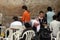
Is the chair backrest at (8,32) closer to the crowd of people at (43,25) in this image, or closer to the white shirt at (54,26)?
the crowd of people at (43,25)

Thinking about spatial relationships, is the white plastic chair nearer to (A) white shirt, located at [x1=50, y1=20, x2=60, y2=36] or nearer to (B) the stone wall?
(A) white shirt, located at [x1=50, y1=20, x2=60, y2=36]

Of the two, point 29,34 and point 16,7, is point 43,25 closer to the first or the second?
point 29,34

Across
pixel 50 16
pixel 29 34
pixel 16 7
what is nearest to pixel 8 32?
pixel 29 34

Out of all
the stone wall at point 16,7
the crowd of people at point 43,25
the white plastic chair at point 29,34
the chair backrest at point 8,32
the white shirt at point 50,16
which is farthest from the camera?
the stone wall at point 16,7

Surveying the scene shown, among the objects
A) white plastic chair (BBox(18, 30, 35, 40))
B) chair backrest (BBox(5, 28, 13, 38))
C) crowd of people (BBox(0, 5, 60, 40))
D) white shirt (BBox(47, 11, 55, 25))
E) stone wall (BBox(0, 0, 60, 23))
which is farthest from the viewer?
stone wall (BBox(0, 0, 60, 23))

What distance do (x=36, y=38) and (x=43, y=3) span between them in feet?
22.7

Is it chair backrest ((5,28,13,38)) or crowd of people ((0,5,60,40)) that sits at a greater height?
crowd of people ((0,5,60,40))

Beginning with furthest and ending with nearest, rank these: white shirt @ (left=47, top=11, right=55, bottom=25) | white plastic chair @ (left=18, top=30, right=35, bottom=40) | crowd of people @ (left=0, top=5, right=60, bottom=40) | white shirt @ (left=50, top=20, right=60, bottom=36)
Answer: white shirt @ (left=47, top=11, right=55, bottom=25)
white shirt @ (left=50, top=20, right=60, bottom=36)
white plastic chair @ (left=18, top=30, right=35, bottom=40)
crowd of people @ (left=0, top=5, right=60, bottom=40)

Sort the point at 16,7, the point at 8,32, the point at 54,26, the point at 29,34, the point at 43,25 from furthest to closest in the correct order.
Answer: the point at 16,7, the point at 43,25, the point at 54,26, the point at 8,32, the point at 29,34

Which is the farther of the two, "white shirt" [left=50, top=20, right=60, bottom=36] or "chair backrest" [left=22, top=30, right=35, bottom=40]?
"white shirt" [left=50, top=20, right=60, bottom=36]

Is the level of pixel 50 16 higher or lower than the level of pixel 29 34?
higher

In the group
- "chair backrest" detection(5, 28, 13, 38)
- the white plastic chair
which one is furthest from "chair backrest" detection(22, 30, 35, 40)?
"chair backrest" detection(5, 28, 13, 38)

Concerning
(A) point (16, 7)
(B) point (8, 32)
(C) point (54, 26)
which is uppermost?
(A) point (16, 7)

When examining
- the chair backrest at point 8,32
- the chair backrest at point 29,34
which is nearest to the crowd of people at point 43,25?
the chair backrest at point 29,34
